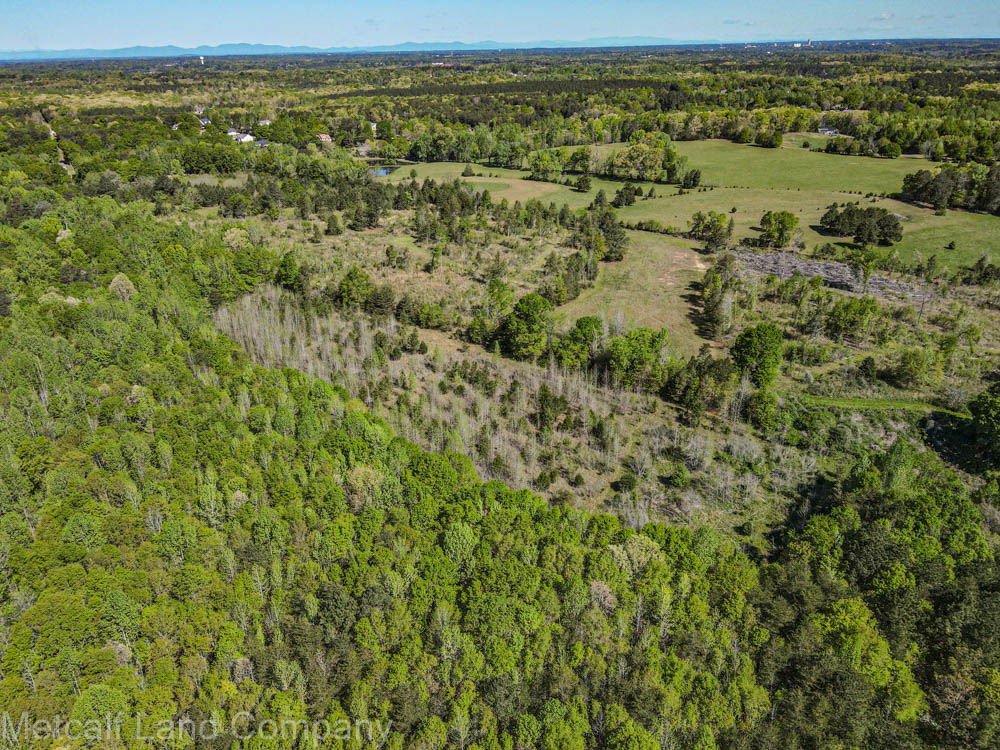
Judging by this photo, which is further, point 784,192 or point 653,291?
point 784,192

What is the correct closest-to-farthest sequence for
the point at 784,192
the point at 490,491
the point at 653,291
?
the point at 490,491, the point at 653,291, the point at 784,192

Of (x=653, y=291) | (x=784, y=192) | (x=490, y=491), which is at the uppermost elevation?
(x=784, y=192)

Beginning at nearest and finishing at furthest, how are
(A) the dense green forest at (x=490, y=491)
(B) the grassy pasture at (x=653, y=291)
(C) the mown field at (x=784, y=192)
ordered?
(A) the dense green forest at (x=490, y=491) < (B) the grassy pasture at (x=653, y=291) < (C) the mown field at (x=784, y=192)

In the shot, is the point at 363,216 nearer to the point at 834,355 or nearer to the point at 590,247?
the point at 590,247

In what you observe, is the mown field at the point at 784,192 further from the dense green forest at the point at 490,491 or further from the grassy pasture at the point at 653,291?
the grassy pasture at the point at 653,291

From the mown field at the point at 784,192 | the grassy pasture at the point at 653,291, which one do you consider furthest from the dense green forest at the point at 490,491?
the mown field at the point at 784,192

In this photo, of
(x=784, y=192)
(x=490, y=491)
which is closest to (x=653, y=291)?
(x=490, y=491)

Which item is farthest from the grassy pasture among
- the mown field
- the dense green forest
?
the mown field

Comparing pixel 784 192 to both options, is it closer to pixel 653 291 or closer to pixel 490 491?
pixel 653 291
